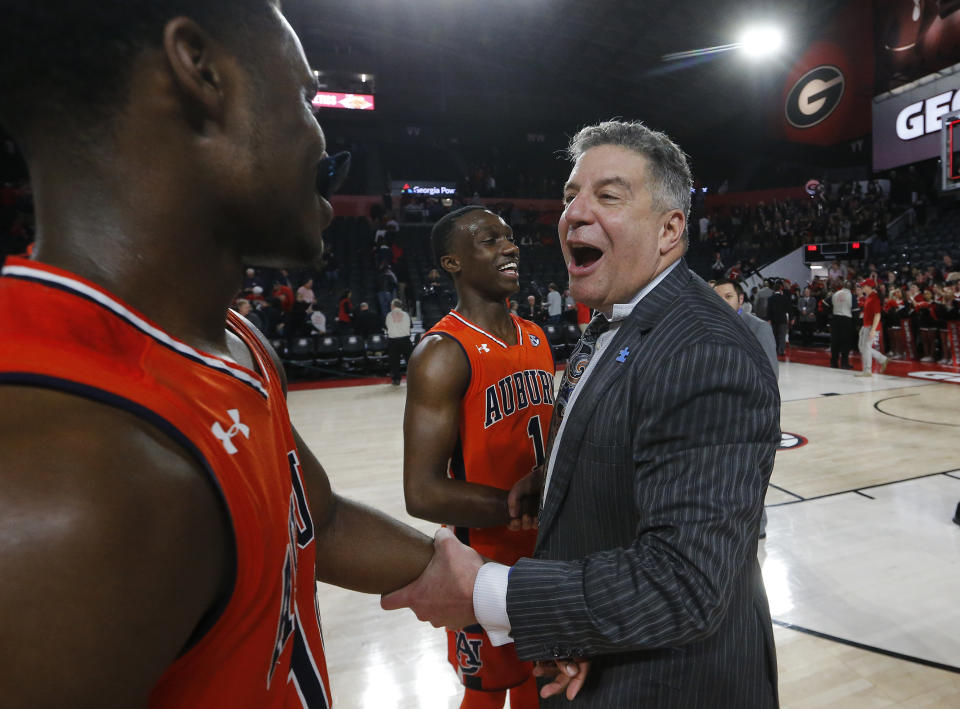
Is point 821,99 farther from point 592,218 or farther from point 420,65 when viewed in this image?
point 592,218

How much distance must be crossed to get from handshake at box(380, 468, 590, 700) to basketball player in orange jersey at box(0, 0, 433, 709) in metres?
0.36

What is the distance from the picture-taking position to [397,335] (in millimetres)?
10117

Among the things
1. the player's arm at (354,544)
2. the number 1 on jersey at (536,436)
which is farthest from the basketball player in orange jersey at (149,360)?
the number 1 on jersey at (536,436)

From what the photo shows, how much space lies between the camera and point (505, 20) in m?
16.8

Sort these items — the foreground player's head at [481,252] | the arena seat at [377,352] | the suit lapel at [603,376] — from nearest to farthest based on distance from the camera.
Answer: the suit lapel at [603,376] < the foreground player's head at [481,252] < the arena seat at [377,352]

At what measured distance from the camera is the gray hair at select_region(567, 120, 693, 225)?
1439mm

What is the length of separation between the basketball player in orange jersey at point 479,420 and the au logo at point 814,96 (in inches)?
847

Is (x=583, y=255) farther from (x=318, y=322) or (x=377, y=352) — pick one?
(x=318, y=322)

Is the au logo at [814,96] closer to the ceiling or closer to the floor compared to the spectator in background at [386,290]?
closer to the ceiling

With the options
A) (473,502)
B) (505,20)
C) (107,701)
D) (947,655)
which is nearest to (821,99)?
(505,20)

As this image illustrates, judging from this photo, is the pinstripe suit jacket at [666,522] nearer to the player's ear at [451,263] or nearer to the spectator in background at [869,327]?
the player's ear at [451,263]

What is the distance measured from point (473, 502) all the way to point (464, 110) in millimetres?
22222

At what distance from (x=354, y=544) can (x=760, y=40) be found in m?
21.0

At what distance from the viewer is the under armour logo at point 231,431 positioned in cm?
71
